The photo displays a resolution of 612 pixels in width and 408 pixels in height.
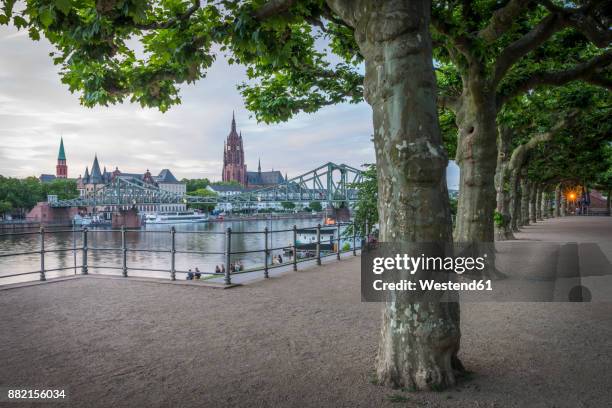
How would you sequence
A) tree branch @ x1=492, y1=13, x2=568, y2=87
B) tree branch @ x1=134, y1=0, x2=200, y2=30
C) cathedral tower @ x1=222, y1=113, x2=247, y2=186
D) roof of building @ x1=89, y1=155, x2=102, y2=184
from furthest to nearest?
1. cathedral tower @ x1=222, y1=113, x2=247, y2=186
2. roof of building @ x1=89, y1=155, x2=102, y2=184
3. tree branch @ x1=492, y1=13, x2=568, y2=87
4. tree branch @ x1=134, y1=0, x2=200, y2=30

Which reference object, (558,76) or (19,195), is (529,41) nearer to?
(558,76)

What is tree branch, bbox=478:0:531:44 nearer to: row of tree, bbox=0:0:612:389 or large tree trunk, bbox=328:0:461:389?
row of tree, bbox=0:0:612:389

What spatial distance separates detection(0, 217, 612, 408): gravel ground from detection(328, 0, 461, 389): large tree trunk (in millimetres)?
305

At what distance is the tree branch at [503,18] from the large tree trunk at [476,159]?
68 cm

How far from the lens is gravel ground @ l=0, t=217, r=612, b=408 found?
3736 mm

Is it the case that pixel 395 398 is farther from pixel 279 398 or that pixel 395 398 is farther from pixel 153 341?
pixel 153 341

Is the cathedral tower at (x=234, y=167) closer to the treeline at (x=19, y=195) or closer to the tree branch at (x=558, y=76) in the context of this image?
the treeline at (x=19, y=195)

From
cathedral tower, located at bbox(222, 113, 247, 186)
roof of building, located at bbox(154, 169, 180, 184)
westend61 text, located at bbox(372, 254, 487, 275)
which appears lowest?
westend61 text, located at bbox(372, 254, 487, 275)

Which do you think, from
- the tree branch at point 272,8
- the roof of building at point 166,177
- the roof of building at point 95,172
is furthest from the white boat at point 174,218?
the tree branch at point 272,8

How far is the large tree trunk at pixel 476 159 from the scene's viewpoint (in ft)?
28.6

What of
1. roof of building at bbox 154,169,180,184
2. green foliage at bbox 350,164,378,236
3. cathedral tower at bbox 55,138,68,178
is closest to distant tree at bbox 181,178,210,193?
roof of building at bbox 154,169,180,184

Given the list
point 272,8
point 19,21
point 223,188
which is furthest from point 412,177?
point 223,188

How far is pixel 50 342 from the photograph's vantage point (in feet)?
17.0

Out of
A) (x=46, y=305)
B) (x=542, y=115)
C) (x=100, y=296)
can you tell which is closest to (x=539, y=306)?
(x=100, y=296)
